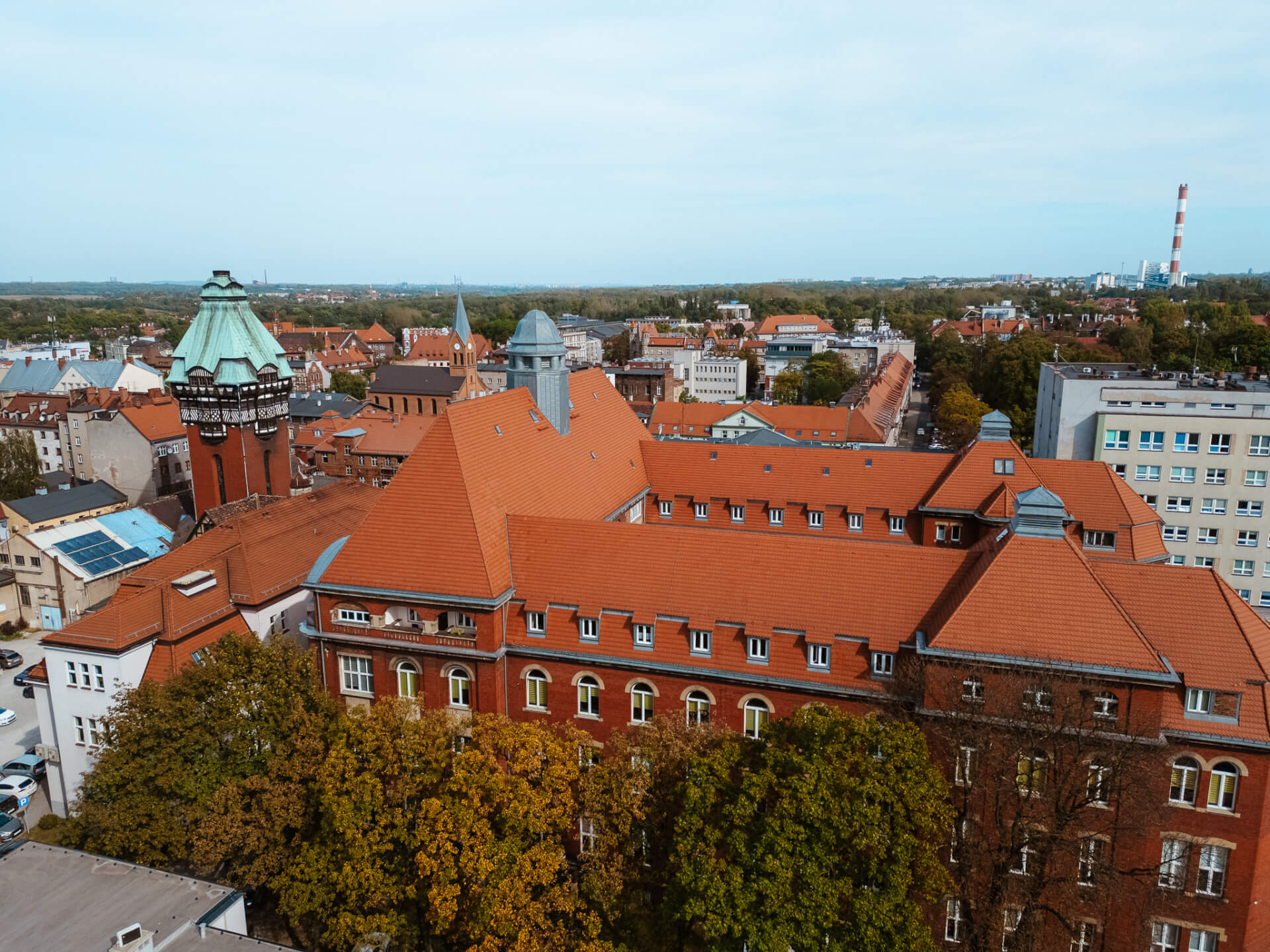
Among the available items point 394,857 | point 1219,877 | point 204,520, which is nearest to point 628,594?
point 394,857

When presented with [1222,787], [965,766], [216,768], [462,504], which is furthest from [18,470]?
[1222,787]

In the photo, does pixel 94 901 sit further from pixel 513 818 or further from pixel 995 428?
pixel 995 428

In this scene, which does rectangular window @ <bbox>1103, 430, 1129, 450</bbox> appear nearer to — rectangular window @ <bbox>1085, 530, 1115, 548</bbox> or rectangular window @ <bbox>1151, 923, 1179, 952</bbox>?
rectangular window @ <bbox>1085, 530, 1115, 548</bbox>

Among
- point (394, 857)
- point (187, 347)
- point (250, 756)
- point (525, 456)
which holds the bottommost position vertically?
point (394, 857)

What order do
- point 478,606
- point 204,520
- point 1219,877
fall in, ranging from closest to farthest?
point 1219,877, point 478,606, point 204,520

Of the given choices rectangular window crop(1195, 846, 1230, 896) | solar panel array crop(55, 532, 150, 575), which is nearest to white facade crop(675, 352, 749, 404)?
solar panel array crop(55, 532, 150, 575)

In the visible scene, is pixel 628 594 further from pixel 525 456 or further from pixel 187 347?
pixel 187 347
